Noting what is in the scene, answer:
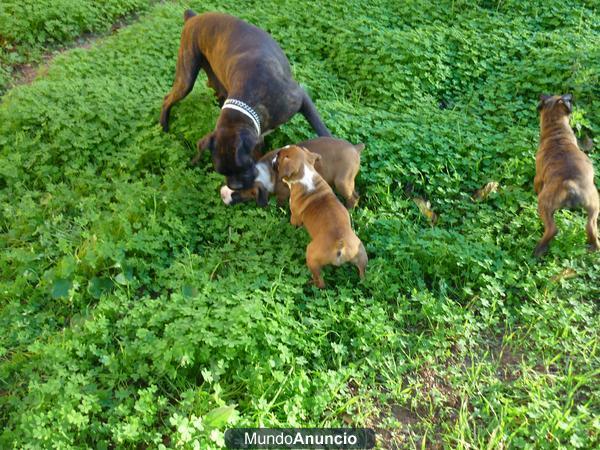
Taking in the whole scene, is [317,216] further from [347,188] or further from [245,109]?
[245,109]

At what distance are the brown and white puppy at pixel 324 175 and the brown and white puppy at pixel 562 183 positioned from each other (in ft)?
5.26

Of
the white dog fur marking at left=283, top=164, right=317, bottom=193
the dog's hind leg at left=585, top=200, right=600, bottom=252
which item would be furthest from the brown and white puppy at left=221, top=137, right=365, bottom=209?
the dog's hind leg at left=585, top=200, right=600, bottom=252

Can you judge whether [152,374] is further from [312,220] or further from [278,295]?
[312,220]

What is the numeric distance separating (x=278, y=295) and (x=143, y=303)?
1.02 meters

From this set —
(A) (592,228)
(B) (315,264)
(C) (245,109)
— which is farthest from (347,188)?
(A) (592,228)

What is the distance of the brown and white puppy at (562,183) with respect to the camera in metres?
4.40

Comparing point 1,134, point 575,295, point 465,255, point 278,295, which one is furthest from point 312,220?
point 1,134

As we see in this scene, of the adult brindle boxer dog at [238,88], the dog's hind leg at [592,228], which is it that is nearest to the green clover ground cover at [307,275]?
the dog's hind leg at [592,228]

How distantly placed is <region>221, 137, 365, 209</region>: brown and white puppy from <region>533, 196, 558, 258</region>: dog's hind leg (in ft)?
5.20

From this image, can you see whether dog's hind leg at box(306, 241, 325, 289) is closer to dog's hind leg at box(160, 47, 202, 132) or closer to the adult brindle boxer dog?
the adult brindle boxer dog

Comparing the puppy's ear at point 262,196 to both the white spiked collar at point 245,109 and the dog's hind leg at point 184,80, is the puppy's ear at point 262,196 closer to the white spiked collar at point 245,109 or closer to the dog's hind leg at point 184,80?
the white spiked collar at point 245,109

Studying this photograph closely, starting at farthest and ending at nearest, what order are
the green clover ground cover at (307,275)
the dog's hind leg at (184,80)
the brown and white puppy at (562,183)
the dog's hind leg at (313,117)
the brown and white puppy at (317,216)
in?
1. the dog's hind leg at (184,80)
2. the dog's hind leg at (313,117)
3. the brown and white puppy at (562,183)
4. the brown and white puppy at (317,216)
5. the green clover ground cover at (307,275)

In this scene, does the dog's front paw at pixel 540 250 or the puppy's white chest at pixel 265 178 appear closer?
the dog's front paw at pixel 540 250

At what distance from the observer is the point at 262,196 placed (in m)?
5.16
